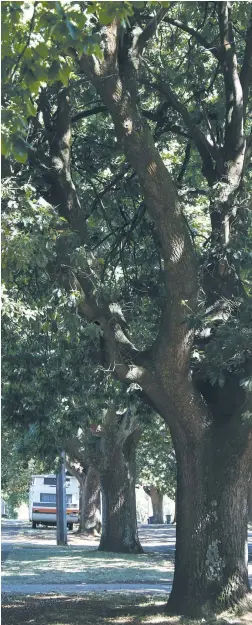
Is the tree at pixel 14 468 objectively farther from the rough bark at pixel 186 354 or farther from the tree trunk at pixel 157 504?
the tree trunk at pixel 157 504

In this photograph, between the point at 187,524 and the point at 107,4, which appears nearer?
the point at 107,4

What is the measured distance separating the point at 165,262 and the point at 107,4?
4.36 metres

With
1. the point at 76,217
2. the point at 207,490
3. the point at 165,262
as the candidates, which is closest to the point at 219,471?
the point at 207,490

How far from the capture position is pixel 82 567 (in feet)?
64.2

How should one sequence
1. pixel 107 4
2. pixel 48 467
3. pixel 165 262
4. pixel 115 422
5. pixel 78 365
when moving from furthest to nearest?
pixel 115 422 < pixel 48 467 < pixel 78 365 < pixel 165 262 < pixel 107 4

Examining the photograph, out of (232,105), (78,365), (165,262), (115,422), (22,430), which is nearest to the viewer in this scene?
(165,262)

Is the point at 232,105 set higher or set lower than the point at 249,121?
lower

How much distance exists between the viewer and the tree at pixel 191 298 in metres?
10.9

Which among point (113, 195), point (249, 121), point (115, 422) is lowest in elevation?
point (115, 422)

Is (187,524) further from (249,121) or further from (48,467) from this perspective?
(48,467)

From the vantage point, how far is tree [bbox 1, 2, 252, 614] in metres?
10.9

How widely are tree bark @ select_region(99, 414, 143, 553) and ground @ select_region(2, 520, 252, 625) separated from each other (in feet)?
2.08

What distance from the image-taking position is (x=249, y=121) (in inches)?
622

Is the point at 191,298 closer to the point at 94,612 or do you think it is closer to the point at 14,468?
the point at 94,612
